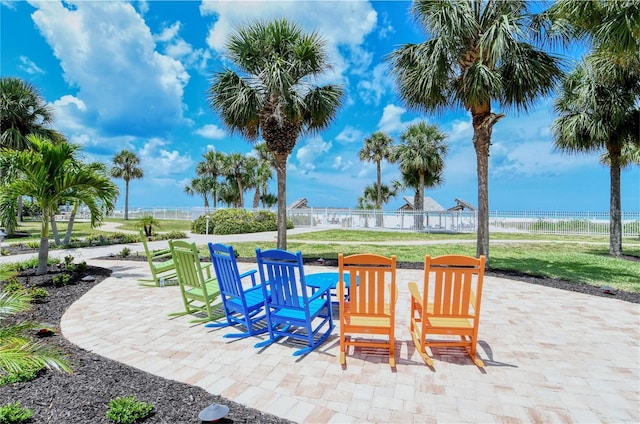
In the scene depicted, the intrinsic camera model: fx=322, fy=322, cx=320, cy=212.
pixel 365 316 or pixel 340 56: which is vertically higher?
pixel 340 56

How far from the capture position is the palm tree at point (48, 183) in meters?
6.82

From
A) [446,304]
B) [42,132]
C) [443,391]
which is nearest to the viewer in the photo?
[443,391]

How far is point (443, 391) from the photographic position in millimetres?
2838

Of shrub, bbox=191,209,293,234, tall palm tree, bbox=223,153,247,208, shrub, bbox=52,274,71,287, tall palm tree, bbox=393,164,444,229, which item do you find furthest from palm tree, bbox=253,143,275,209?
shrub, bbox=52,274,71,287

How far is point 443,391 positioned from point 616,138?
13167 mm

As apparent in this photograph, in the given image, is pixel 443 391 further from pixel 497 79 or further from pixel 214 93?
pixel 214 93

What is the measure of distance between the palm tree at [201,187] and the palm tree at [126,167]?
6.43 meters

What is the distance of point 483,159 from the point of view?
8.99 meters

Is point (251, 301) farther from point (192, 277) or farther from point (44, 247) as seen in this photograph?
point (44, 247)

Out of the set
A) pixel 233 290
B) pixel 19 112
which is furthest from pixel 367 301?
pixel 19 112

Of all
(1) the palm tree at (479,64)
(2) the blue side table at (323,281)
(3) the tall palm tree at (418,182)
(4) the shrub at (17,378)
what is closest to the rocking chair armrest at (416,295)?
(2) the blue side table at (323,281)

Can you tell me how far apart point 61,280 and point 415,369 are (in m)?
7.21

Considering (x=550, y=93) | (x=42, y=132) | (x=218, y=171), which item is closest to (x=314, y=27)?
(x=550, y=93)

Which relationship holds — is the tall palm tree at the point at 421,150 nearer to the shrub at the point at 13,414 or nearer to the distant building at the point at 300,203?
the distant building at the point at 300,203
